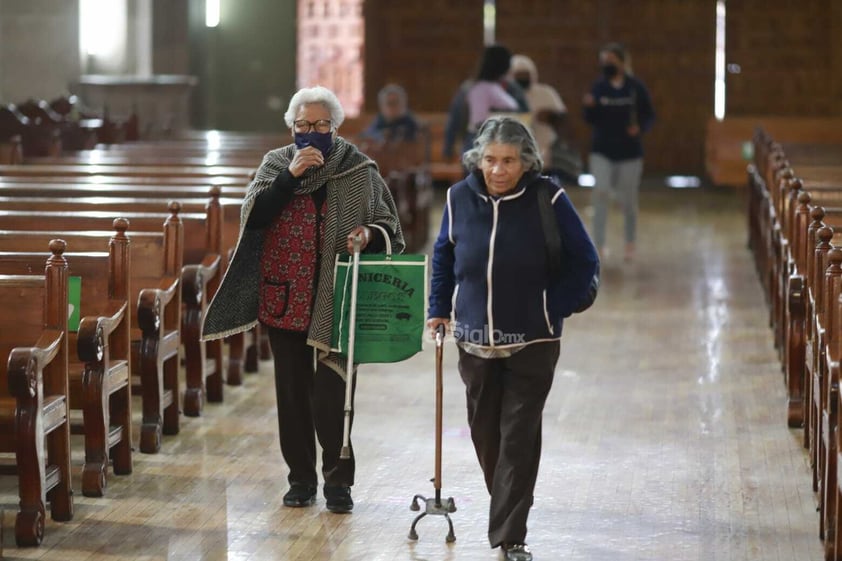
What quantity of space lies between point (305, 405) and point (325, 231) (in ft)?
2.03

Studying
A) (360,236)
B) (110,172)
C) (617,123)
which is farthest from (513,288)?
(617,123)

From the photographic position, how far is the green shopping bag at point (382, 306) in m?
5.00

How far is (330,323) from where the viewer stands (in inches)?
197

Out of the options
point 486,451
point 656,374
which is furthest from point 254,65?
point 486,451

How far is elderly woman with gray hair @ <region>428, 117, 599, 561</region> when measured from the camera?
176 inches

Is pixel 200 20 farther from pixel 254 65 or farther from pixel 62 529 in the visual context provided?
pixel 62 529

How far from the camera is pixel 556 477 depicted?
5691 millimetres

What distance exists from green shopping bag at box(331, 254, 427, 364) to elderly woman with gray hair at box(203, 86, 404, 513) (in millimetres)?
46

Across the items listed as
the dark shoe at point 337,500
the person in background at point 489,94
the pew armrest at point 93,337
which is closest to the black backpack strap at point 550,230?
the dark shoe at point 337,500

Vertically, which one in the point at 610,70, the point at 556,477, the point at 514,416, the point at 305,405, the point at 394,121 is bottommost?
the point at 556,477

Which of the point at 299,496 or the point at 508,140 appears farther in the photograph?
the point at 299,496

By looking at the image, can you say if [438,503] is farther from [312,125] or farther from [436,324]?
[312,125]

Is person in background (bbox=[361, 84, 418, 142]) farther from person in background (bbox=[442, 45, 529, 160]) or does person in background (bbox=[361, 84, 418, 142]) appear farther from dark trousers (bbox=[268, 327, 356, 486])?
dark trousers (bbox=[268, 327, 356, 486])

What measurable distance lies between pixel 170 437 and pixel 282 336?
1.39 m
